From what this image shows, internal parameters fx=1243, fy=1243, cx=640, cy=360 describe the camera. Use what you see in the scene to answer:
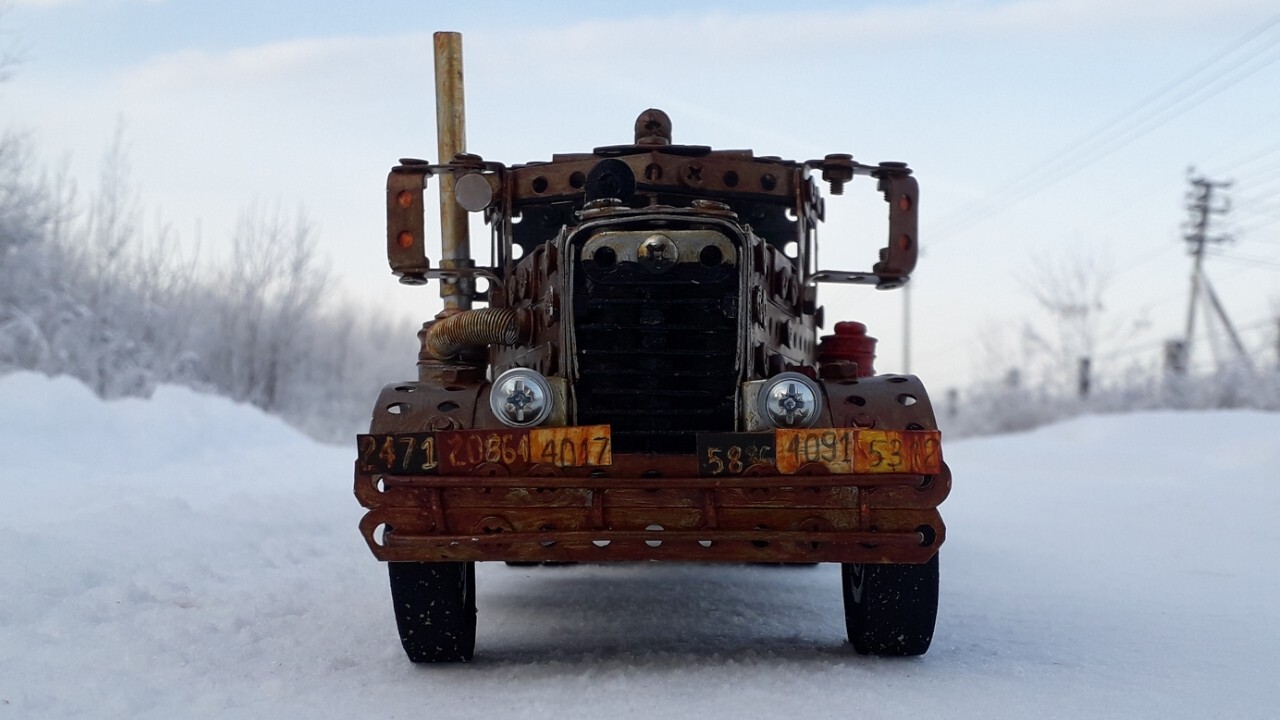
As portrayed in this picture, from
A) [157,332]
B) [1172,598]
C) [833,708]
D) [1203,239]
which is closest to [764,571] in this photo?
[1172,598]

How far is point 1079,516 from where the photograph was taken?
15250 millimetres

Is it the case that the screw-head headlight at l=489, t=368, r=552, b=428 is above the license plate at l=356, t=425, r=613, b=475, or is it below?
above

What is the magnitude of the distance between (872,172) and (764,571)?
411 centimetres

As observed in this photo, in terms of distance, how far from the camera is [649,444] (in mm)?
6199

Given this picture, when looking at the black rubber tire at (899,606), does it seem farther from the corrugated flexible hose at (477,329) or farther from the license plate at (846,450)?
the corrugated flexible hose at (477,329)

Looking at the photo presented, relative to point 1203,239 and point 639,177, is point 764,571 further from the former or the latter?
point 1203,239

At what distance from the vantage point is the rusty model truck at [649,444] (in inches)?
223

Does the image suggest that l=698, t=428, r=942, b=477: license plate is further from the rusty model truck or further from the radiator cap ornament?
the radiator cap ornament

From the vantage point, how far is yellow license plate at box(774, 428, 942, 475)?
5637mm

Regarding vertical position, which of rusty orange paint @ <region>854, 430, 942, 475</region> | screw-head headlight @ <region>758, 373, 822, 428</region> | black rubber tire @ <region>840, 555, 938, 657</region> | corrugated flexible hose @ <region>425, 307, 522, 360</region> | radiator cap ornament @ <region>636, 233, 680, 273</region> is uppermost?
radiator cap ornament @ <region>636, 233, 680, 273</region>

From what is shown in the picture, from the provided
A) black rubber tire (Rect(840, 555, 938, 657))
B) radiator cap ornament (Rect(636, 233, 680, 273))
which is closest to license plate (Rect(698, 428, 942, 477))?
black rubber tire (Rect(840, 555, 938, 657))

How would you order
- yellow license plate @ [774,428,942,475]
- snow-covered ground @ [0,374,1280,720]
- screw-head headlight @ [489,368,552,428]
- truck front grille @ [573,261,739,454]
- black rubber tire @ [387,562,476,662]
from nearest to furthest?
snow-covered ground @ [0,374,1280,720]
yellow license plate @ [774,428,942,475]
screw-head headlight @ [489,368,552,428]
black rubber tire @ [387,562,476,662]
truck front grille @ [573,261,739,454]

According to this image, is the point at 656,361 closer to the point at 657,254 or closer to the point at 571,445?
the point at 657,254

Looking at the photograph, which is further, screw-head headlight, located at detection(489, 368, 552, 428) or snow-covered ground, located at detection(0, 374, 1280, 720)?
screw-head headlight, located at detection(489, 368, 552, 428)
